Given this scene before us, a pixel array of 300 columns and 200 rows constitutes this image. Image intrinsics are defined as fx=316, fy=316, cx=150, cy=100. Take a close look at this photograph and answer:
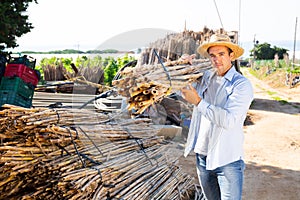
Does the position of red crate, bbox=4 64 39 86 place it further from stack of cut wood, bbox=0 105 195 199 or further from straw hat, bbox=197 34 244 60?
straw hat, bbox=197 34 244 60

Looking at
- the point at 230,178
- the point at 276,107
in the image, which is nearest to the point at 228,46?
the point at 230,178

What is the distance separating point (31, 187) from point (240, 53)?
2.33m

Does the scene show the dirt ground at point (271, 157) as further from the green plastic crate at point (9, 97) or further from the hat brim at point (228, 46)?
the green plastic crate at point (9, 97)

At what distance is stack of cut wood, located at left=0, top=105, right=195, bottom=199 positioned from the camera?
287 centimetres

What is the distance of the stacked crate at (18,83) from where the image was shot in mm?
6473

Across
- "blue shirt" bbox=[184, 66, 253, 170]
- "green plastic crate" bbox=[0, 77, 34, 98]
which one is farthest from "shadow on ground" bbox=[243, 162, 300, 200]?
"green plastic crate" bbox=[0, 77, 34, 98]

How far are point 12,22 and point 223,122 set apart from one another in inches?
250

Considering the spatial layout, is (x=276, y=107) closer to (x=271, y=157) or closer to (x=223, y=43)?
(x=271, y=157)

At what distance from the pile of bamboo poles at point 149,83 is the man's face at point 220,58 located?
34 centimetres

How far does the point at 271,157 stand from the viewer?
689 centimetres

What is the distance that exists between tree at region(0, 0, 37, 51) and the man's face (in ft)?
18.5

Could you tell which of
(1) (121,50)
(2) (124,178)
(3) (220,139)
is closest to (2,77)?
(1) (121,50)

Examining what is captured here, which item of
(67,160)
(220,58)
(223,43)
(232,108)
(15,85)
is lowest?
(67,160)

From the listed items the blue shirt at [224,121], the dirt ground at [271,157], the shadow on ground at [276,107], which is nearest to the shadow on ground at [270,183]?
the dirt ground at [271,157]
